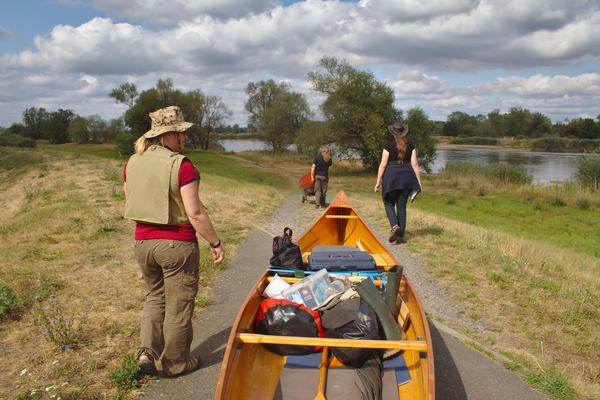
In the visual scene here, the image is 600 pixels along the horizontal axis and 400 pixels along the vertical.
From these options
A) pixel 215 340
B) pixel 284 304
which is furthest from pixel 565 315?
pixel 215 340

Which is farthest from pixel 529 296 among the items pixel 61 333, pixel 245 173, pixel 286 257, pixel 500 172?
pixel 245 173

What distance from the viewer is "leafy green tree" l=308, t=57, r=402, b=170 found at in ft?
116

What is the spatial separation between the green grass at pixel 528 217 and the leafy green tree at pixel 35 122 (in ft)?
260

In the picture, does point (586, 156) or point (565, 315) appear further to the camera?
point (586, 156)

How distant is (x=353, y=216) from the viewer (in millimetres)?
8133

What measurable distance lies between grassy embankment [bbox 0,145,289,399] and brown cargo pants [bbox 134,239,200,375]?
316mm

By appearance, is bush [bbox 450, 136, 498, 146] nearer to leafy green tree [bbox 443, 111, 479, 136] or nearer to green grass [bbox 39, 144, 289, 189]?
leafy green tree [bbox 443, 111, 479, 136]

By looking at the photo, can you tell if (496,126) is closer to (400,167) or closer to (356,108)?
(356,108)

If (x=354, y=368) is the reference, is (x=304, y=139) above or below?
above

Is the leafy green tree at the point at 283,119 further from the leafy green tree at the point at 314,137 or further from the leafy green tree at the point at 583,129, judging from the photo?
the leafy green tree at the point at 583,129

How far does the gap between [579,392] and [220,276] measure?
4.70 metres

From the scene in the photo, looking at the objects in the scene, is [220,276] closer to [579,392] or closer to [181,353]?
[181,353]

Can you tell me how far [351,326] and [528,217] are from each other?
61.8 ft

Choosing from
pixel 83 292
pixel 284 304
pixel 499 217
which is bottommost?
pixel 499 217
